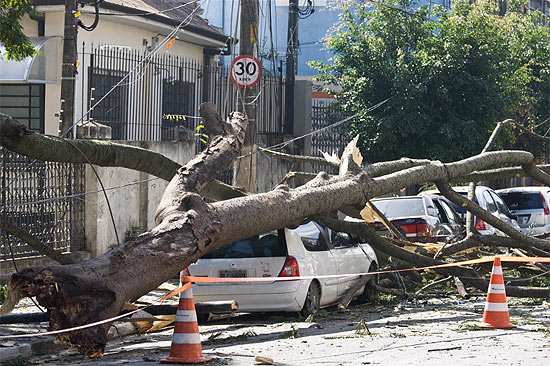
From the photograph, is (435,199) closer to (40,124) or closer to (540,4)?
(40,124)

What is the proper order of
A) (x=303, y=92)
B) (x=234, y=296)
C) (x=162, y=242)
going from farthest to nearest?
(x=303, y=92) → (x=234, y=296) → (x=162, y=242)

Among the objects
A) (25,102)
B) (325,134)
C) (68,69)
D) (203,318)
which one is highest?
(68,69)

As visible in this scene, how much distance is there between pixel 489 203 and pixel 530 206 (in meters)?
4.35

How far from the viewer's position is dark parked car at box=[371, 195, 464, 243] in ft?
56.7

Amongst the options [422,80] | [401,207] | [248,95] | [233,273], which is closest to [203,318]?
[233,273]

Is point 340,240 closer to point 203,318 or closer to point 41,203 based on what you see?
point 203,318

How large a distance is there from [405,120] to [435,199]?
17.5 feet

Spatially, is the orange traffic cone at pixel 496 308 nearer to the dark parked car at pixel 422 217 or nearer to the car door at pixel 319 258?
the car door at pixel 319 258

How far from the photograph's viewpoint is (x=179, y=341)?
8.88 meters

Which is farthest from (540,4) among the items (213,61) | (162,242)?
(162,242)

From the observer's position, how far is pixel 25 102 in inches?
951

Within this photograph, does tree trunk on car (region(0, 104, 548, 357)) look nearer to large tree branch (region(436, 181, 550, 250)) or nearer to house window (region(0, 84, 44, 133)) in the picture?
large tree branch (region(436, 181, 550, 250))

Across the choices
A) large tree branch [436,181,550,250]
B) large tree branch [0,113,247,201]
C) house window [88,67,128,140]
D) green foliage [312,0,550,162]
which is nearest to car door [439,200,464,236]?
large tree branch [436,181,550,250]

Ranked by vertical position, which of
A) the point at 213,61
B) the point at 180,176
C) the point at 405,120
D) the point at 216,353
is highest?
the point at 213,61
